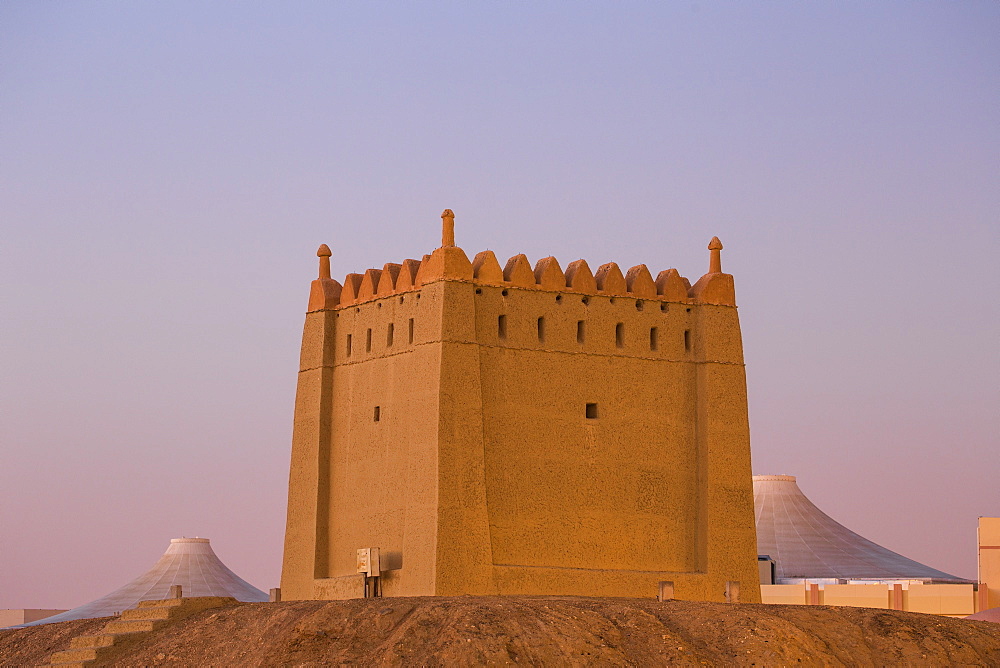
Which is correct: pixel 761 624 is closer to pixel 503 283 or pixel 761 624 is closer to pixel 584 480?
pixel 584 480

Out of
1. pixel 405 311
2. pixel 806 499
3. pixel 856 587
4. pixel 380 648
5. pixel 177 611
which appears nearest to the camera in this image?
pixel 380 648

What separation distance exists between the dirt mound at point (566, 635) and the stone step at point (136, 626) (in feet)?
2.64

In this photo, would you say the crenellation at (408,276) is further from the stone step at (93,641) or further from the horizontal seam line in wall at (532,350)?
the stone step at (93,641)

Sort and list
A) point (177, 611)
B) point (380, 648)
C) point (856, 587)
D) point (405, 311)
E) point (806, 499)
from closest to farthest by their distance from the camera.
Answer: point (380, 648) < point (177, 611) < point (405, 311) < point (856, 587) < point (806, 499)

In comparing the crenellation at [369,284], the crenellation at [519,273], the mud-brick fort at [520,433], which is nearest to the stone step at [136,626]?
the mud-brick fort at [520,433]

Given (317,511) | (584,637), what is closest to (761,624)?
(584,637)

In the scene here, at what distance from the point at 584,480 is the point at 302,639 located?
7768 mm

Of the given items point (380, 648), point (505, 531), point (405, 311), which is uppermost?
point (405, 311)

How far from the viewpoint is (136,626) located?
1251 inches

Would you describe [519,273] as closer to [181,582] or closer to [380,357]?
[380,357]

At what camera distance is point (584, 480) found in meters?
33.8

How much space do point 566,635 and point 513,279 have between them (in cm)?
896

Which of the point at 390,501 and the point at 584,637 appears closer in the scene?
the point at 584,637

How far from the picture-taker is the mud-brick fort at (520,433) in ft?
107
